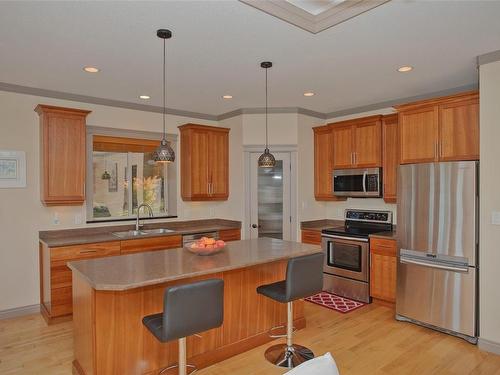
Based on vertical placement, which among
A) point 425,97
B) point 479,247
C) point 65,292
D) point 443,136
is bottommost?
point 65,292

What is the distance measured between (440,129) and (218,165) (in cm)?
310

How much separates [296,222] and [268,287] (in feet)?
7.73

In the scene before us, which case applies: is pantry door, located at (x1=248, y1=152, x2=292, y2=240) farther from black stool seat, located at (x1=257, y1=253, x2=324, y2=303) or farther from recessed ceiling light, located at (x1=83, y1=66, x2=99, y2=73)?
recessed ceiling light, located at (x1=83, y1=66, x2=99, y2=73)

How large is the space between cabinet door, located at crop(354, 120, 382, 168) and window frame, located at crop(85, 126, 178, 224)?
2737mm

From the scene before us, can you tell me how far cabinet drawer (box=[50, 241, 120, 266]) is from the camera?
3.81 meters

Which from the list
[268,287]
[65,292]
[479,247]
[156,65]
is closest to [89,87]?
[156,65]

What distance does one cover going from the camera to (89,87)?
13.7ft

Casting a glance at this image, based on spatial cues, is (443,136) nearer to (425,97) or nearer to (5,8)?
(425,97)

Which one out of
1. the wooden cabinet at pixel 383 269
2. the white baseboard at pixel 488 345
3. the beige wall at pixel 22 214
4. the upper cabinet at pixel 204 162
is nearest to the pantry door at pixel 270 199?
the upper cabinet at pixel 204 162

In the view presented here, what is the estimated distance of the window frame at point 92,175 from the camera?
4633 millimetres

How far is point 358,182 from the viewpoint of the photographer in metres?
4.97

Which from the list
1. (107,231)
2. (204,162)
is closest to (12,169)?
(107,231)

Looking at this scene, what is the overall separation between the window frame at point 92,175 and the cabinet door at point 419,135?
3.26 meters

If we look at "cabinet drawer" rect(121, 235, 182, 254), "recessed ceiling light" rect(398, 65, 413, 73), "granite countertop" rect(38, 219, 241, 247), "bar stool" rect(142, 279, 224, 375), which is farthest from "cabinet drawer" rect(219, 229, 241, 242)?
"recessed ceiling light" rect(398, 65, 413, 73)
